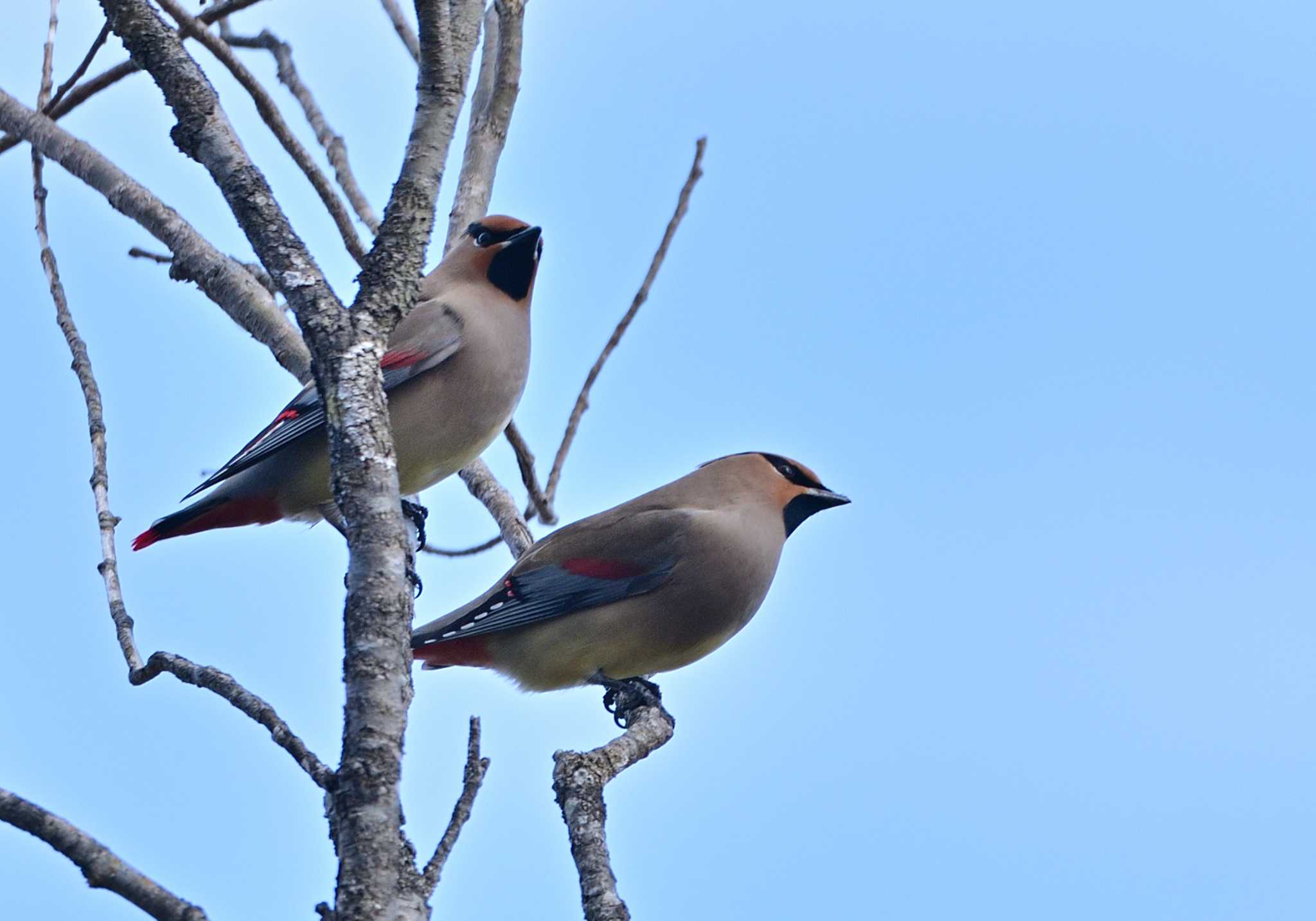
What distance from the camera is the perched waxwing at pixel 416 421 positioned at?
434 centimetres

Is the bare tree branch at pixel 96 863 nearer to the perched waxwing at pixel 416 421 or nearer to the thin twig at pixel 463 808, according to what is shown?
the thin twig at pixel 463 808

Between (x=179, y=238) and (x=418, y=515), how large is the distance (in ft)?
3.60

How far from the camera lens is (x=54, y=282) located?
3270 millimetres

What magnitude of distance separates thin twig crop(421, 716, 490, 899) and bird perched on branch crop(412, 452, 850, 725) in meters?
2.04

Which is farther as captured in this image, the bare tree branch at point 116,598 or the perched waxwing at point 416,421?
the perched waxwing at point 416,421

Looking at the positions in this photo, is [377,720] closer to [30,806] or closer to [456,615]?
[30,806]

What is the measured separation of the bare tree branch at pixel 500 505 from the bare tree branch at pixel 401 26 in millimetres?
1240

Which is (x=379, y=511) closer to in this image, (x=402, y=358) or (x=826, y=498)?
(x=402, y=358)

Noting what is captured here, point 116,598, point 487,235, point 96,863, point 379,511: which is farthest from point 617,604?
point 96,863

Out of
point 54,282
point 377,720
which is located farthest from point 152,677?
point 54,282

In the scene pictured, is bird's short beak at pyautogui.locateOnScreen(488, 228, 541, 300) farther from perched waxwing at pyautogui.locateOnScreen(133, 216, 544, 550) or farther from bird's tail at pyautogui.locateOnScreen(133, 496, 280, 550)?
bird's tail at pyautogui.locateOnScreen(133, 496, 280, 550)

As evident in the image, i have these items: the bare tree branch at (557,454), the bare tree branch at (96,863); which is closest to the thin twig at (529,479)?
the bare tree branch at (557,454)

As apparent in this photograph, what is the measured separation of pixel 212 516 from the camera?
4.52 m

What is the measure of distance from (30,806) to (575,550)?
2.82 metres
